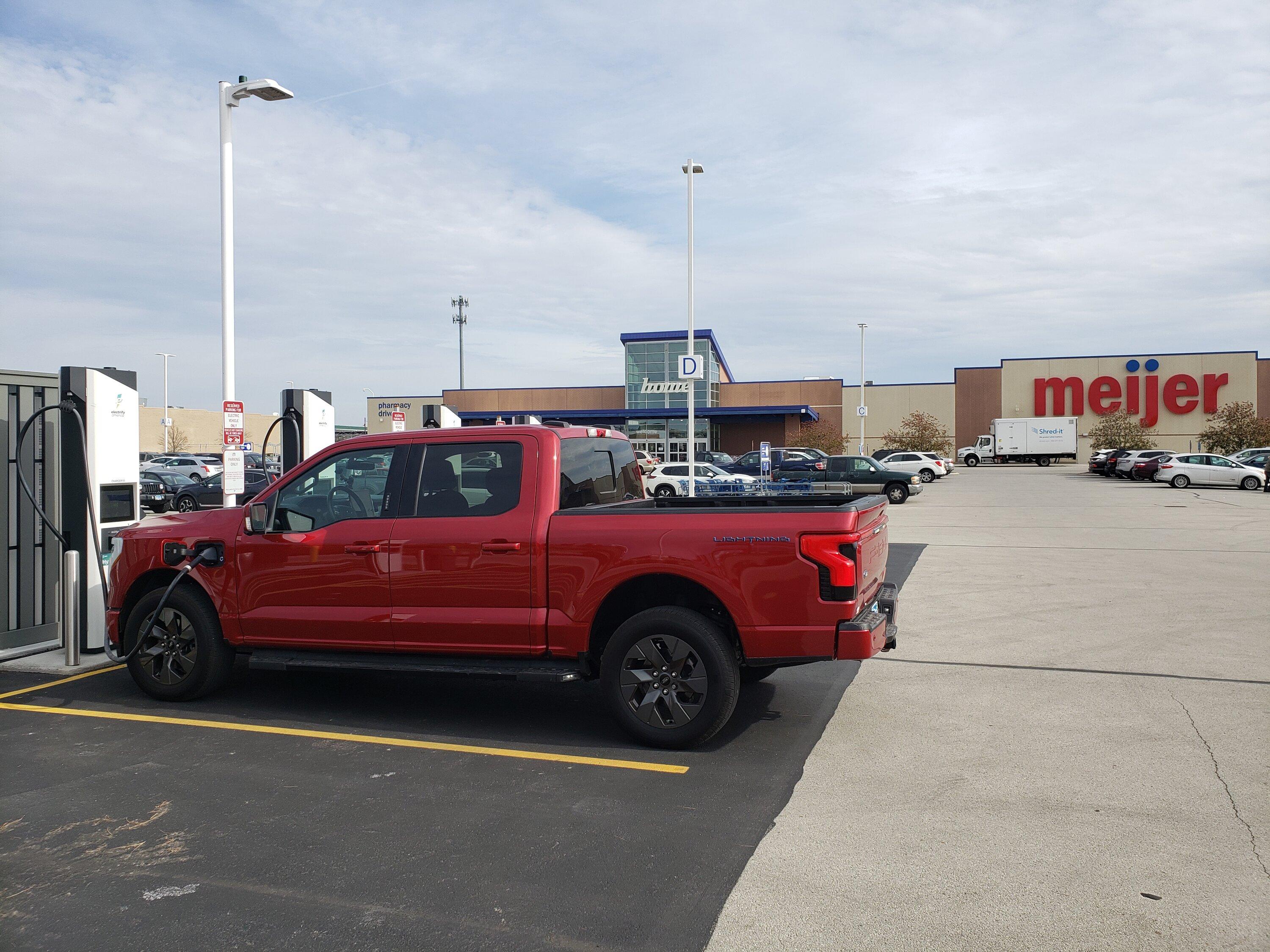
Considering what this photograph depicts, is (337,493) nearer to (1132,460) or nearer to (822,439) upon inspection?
(1132,460)

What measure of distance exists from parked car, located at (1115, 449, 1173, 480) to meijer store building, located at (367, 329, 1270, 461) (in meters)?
24.1

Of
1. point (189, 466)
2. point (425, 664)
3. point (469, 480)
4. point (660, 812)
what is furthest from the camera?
point (189, 466)

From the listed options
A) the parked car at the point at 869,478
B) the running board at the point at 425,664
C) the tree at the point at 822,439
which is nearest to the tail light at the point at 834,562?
the running board at the point at 425,664

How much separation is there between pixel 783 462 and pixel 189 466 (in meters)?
25.6

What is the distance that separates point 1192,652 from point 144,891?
790cm

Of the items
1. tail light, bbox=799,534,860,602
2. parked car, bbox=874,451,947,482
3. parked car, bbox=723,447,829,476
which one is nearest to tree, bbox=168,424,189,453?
parked car, bbox=723,447,829,476

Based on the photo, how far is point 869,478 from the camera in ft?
99.3

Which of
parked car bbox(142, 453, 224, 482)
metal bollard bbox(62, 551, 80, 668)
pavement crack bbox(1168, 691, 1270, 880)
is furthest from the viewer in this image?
parked car bbox(142, 453, 224, 482)

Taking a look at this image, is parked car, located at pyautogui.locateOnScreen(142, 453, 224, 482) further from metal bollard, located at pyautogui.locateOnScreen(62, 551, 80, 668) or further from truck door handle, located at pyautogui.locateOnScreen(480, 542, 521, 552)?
truck door handle, located at pyautogui.locateOnScreen(480, 542, 521, 552)

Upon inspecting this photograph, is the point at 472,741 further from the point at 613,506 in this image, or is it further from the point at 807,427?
the point at 807,427

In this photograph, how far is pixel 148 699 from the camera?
675cm

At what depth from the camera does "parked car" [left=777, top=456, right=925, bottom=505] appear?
30.1 metres

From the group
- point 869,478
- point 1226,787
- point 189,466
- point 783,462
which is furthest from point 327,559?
point 189,466

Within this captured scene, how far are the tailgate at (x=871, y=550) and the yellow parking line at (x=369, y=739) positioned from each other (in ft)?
4.98
